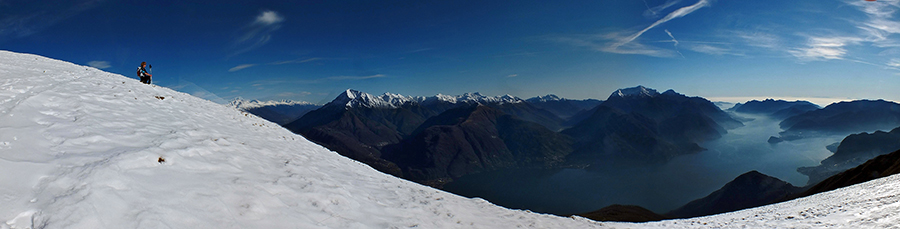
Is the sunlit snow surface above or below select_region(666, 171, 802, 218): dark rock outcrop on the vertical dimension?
above

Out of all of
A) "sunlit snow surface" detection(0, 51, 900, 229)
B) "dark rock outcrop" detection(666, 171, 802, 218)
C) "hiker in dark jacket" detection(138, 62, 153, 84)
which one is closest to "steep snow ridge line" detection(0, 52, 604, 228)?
"sunlit snow surface" detection(0, 51, 900, 229)

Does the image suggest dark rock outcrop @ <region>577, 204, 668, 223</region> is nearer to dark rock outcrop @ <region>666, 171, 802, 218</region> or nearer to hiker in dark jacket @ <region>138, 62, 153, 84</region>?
hiker in dark jacket @ <region>138, 62, 153, 84</region>

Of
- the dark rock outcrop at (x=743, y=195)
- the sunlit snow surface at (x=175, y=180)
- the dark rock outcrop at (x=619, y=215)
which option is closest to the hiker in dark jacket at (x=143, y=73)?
the sunlit snow surface at (x=175, y=180)

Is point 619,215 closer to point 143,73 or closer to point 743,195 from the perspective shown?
point 143,73

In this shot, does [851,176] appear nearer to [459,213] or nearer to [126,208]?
[459,213]

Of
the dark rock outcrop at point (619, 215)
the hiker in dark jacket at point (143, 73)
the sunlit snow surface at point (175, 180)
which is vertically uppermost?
the hiker in dark jacket at point (143, 73)

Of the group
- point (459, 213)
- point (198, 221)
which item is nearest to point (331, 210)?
point (198, 221)

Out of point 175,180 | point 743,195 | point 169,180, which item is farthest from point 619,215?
→ point 743,195

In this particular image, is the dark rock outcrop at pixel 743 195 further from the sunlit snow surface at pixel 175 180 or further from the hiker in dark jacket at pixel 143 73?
the hiker in dark jacket at pixel 143 73
